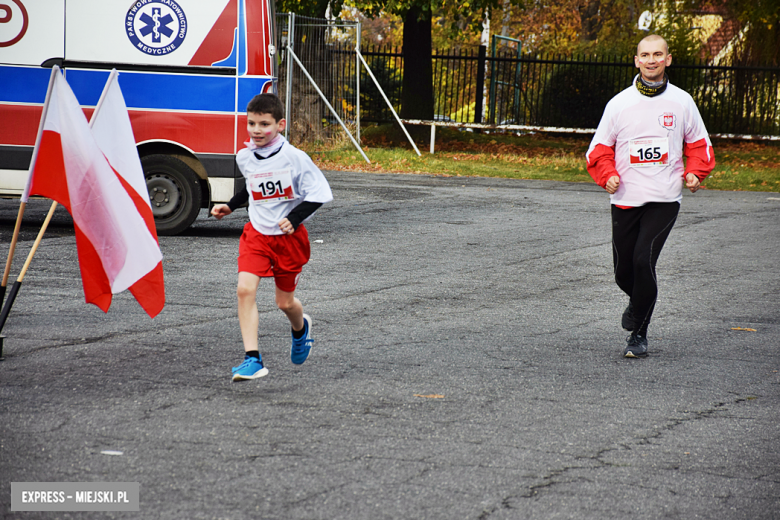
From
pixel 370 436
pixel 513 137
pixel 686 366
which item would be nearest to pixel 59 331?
pixel 370 436

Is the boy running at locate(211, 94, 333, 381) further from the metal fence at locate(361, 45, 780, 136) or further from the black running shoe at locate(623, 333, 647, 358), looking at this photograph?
the metal fence at locate(361, 45, 780, 136)

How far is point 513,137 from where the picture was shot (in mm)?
25594

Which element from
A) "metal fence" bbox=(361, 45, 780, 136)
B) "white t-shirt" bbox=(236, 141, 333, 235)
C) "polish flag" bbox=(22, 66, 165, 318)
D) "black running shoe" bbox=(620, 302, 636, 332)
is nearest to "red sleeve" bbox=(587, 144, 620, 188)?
"black running shoe" bbox=(620, 302, 636, 332)

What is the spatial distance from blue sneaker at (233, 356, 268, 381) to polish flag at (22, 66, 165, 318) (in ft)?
2.42

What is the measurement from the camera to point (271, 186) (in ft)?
15.4

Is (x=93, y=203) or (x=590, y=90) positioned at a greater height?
(x=590, y=90)

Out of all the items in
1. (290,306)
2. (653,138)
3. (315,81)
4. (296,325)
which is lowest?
(296,325)

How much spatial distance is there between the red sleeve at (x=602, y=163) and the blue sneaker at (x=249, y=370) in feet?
7.73

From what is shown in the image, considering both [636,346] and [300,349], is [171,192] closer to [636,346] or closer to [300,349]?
[300,349]

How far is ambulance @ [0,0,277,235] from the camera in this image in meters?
8.93

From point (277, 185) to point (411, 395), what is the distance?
1.27 m

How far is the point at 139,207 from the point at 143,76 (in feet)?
14.5

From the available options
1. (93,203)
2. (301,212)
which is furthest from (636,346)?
(93,203)

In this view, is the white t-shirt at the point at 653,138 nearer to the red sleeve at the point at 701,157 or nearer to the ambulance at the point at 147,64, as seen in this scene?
the red sleeve at the point at 701,157
